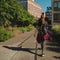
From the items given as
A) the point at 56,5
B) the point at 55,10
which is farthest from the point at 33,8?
the point at 55,10

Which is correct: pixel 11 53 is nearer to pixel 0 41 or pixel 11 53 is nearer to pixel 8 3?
pixel 0 41

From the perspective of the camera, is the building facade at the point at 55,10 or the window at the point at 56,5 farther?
the window at the point at 56,5

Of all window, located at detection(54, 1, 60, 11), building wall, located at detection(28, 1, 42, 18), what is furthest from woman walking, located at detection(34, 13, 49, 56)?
building wall, located at detection(28, 1, 42, 18)

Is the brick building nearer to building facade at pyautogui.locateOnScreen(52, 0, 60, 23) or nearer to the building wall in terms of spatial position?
the building wall

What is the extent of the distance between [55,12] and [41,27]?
2279 inches

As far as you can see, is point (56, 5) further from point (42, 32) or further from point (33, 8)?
point (33, 8)

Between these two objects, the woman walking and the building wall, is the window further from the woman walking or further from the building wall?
the building wall

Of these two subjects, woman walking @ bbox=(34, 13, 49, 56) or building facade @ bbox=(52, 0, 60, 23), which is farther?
building facade @ bbox=(52, 0, 60, 23)

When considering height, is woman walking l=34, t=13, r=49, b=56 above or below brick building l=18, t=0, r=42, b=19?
below

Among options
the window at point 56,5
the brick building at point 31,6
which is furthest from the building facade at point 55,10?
the brick building at point 31,6

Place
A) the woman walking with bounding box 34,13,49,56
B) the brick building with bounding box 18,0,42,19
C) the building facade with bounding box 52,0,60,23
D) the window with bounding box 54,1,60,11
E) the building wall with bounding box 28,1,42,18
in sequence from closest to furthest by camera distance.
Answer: the woman walking with bounding box 34,13,49,56, the building facade with bounding box 52,0,60,23, the window with bounding box 54,1,60,11, the brick building with bounding box 18,0,42,19, the building wall with bounding box 28,1,42,18

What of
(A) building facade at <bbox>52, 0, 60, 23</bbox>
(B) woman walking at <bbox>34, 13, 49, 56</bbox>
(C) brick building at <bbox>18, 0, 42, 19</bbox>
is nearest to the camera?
(B) woman walking at <bbox>34, 13, 49, 56</bbox>

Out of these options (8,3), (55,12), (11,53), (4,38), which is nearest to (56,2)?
(55,12)

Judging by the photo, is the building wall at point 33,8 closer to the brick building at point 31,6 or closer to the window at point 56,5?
the brick building at point 31,6
